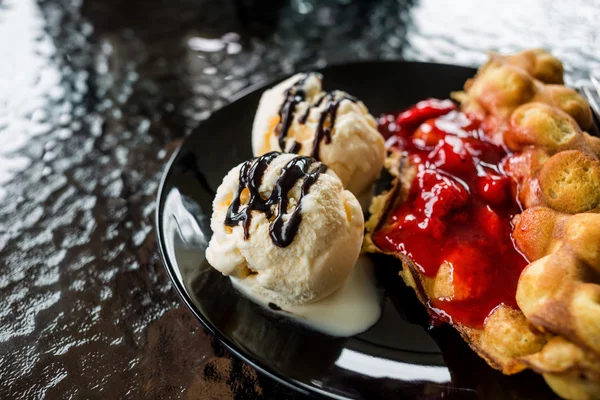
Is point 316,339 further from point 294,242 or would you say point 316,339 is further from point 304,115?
point 304,115

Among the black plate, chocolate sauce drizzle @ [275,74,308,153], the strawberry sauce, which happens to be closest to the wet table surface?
the black plate

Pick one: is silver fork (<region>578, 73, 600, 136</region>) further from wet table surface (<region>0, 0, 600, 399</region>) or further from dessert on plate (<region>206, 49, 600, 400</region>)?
wet table surface (<region>0, 0, 600, 399</region>)

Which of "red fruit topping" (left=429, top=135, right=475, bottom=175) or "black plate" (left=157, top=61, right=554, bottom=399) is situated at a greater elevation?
"red fruit topping" (left=429, top=135, right=475, bottom=175)

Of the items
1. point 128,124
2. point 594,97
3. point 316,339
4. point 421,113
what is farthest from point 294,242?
point 128,124

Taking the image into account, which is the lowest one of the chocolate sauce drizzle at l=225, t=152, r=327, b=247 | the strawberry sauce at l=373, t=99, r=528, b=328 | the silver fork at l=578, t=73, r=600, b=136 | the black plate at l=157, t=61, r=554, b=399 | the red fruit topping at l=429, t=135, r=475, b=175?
the black plate at l=157, t=61, r=554, b=399

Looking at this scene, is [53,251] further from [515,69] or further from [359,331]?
[515,69]

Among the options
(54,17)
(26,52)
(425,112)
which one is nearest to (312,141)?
(425,112)
